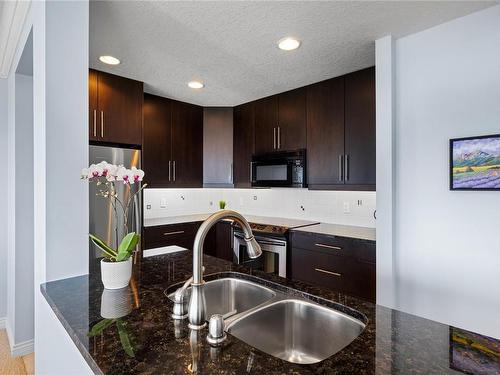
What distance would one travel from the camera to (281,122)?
337cm

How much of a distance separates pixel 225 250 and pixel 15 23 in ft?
9.42

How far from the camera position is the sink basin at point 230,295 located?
1374 millimetres

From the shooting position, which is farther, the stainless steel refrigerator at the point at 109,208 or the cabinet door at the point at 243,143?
the cabinet door at the point at 243,143

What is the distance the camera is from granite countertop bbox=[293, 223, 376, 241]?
2.61 m

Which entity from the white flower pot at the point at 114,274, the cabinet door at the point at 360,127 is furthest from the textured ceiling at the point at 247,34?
the white flower pot at the point at 114,274

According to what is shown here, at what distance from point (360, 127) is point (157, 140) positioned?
2.27 meters

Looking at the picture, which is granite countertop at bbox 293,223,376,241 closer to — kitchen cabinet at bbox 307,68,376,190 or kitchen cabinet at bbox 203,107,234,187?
kitchen cabinet at bbox 307,68,376,190

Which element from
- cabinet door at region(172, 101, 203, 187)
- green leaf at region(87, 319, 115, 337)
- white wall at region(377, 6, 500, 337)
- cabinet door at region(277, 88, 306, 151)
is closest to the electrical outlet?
cabinet door at region(172, 101, 203, 187)

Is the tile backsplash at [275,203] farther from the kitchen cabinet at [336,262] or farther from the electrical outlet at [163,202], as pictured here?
the kitchen cabinet at [336,262]

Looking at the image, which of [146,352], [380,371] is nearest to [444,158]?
[380,371]

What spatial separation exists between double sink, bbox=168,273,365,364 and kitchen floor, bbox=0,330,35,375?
2011 mm

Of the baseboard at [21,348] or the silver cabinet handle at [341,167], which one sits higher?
the silver cabinet handle at [341,167]

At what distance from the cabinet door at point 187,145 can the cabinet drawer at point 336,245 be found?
63.6 inches

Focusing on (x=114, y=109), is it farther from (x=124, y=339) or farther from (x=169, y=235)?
(x=124, y=339)
